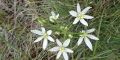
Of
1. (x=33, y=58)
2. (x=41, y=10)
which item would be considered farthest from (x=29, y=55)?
(x=41, y=10)

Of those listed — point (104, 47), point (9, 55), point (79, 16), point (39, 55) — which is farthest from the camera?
point (9, 55)

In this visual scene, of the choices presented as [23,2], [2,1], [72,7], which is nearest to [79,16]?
[72,7]

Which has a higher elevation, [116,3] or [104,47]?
[116,3]

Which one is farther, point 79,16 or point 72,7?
point 72,7

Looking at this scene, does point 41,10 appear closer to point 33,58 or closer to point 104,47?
point 33,58

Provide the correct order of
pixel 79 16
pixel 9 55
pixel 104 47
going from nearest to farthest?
Result: pixel 79 16 → pixel 104 47 → pixel 9 55

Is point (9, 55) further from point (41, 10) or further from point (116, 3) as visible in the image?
point (116, 3)

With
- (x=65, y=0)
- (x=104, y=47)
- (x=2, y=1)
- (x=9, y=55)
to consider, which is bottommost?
(x=9, y=55)
